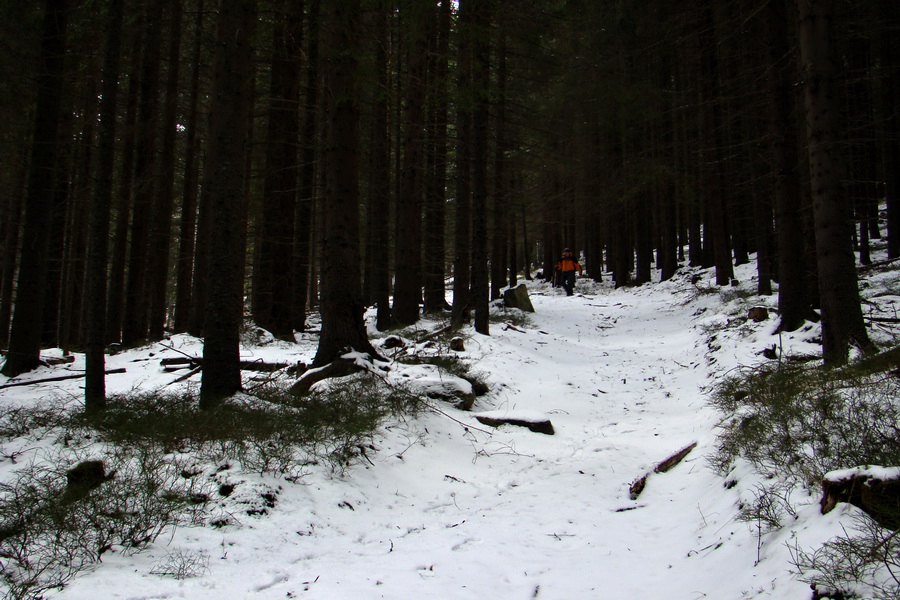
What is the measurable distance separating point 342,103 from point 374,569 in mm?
6220

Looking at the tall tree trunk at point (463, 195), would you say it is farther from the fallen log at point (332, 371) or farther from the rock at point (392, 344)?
the fallen log at point (332, 371)

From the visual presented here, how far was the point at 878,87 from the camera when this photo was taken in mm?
15398

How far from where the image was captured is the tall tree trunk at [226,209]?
6.18m

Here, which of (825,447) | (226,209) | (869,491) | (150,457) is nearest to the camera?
(869,491)

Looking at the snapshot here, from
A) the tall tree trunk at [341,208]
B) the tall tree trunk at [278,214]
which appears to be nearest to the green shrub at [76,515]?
the tall tree trunk at [341,208]

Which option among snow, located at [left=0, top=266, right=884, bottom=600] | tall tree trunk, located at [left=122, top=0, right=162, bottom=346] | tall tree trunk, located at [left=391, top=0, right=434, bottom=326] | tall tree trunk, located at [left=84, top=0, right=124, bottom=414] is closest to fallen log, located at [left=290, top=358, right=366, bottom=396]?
snow, located at [left=0, top=266, right=884, bottom=600]

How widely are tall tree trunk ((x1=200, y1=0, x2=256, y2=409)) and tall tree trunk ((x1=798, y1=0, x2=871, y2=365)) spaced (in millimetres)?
7191

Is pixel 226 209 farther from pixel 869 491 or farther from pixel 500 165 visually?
pixel 500 165

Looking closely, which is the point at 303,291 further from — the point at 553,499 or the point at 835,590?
the point at 835,590

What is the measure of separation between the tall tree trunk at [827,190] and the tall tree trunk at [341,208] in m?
6.00

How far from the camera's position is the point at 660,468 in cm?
513

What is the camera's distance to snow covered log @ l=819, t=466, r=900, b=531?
2.51 metres

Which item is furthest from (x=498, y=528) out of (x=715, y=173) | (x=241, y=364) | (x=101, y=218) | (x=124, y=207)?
(x=715, y=173)

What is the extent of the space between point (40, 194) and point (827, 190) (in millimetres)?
12586
